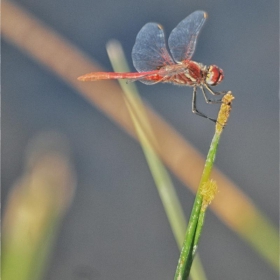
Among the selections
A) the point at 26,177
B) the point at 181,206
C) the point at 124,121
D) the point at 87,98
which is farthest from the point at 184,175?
the point at 26,177

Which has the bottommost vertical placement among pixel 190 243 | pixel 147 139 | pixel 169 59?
pixel 190 243

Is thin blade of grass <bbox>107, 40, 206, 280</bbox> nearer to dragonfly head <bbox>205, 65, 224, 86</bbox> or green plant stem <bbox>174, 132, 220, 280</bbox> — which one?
dragonfly head <bbox>205, 65, 224, 86</bbox>

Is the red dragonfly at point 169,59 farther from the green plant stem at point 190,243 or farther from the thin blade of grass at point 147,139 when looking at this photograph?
the green plant stem at point 190,243

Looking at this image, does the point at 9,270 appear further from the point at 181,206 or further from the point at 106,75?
the point at 181,206

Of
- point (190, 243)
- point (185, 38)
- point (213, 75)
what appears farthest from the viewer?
point (185, 38)

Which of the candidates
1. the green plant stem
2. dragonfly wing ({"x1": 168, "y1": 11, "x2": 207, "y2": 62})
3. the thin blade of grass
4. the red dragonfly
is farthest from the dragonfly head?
the green plant stem

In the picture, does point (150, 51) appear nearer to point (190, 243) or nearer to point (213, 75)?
point (213, 75)

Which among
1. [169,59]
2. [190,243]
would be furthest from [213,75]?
[190,243]
